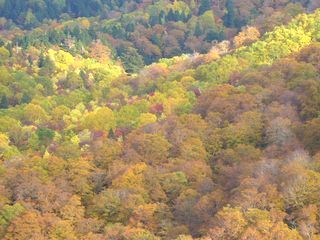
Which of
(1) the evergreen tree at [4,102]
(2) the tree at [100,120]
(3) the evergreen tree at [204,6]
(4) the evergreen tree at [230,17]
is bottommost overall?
(3) the evergreen tree at [204,6]

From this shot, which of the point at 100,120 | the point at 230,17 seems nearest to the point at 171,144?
the point at 100,120

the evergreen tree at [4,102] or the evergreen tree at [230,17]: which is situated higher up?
the evergreen tree at [4,102]

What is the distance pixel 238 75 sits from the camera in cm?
10575

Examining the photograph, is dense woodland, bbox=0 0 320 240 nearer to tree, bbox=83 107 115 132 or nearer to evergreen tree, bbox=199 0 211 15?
tree, bbox=83 107 115 132

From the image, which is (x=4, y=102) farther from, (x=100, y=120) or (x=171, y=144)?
(x=171, y=144)

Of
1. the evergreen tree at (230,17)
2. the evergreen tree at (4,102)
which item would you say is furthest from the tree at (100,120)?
the evergreen tree at (230,17)

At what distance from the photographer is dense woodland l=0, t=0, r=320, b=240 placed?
58.4m

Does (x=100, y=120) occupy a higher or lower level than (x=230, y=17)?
higher

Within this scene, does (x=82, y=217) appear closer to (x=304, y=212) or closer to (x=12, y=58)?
(x=304, y=212)

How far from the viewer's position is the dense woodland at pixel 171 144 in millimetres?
58406

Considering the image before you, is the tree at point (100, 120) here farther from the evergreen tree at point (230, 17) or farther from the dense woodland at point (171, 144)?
the evergreen tree at point (230, 17)

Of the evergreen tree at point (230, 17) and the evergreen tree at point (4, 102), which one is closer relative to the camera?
the evergreen tree at point (4, 102)

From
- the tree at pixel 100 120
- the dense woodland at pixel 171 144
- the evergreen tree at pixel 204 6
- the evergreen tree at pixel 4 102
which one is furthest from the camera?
the evergreen tree at pixel 204 6

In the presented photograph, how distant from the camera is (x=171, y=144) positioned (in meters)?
79.6
